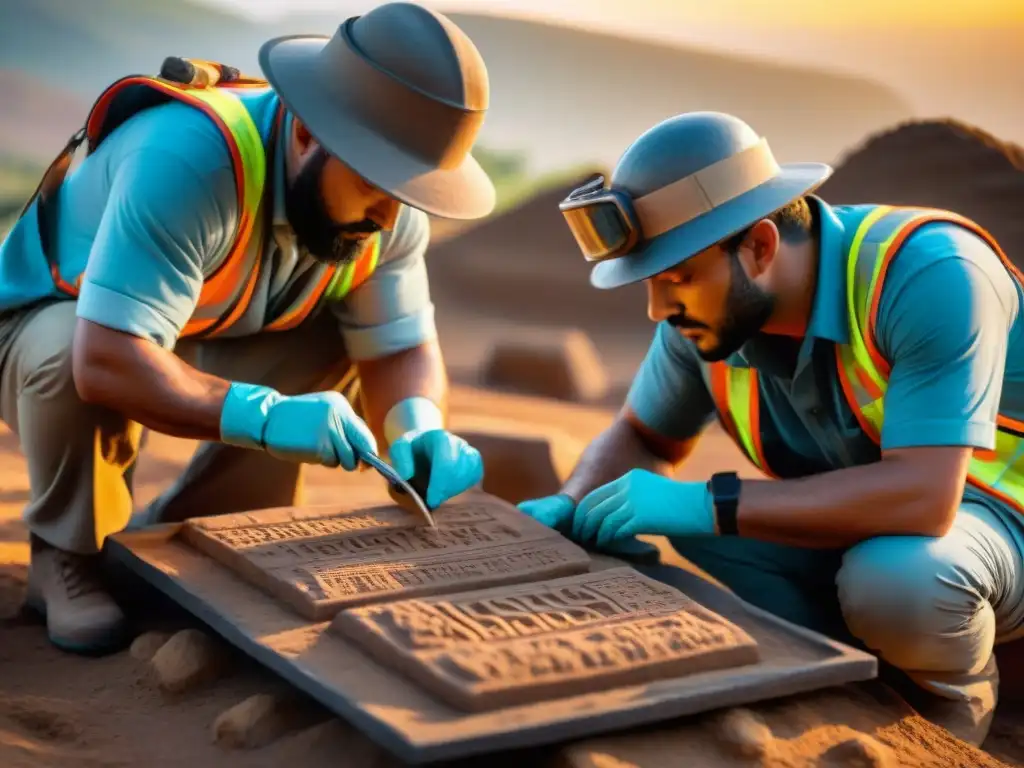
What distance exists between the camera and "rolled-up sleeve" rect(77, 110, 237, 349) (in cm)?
267

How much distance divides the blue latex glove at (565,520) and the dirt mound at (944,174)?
7.19 m

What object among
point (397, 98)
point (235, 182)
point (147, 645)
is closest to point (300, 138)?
point (235, 182)

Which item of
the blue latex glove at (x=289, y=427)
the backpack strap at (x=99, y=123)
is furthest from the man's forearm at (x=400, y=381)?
the backpack strap at (x=99, y=123)

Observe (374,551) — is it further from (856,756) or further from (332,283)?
(856,756)

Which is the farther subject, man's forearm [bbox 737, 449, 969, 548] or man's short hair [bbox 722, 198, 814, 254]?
man's short hair [bbox 722, 198, 814, 254]

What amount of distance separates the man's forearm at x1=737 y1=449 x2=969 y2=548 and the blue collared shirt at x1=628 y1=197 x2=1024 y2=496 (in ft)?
0.22

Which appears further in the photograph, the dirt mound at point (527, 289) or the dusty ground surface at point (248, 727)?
the dirt mound at point (527, 289)

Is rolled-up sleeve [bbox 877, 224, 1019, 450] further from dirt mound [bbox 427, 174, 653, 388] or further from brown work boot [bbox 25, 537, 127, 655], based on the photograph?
dirt mound [bbox 427, 174, 653, 388]

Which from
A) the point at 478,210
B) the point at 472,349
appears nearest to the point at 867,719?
the point at 478,210

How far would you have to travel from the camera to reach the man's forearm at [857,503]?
8.15 feet

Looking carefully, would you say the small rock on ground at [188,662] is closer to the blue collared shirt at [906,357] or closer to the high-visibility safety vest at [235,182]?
the high-visibility safety vest at [235,182]

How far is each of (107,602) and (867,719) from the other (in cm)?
173

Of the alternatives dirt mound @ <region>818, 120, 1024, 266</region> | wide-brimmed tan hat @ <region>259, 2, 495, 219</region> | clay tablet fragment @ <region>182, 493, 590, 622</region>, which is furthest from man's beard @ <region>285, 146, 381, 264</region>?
dirt mound @ <region>818, 120, 1024, 266</region>

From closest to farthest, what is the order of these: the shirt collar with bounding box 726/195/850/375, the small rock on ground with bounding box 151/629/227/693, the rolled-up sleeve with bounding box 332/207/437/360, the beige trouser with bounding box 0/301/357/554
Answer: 1. the small rock on ground with bounding box 151/629/227/693
2. the shirt collar with bounding box 726/195/850/375
3. the beige trouser with bounding box 0/301/357/554
4. the rolled-up sleeve with bounding box 332/207/437/360
